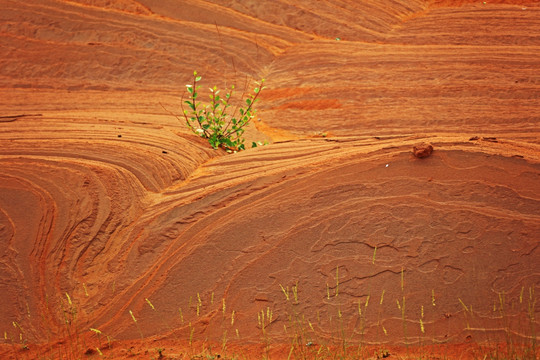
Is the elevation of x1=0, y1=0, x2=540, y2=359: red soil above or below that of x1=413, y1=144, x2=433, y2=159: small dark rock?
below

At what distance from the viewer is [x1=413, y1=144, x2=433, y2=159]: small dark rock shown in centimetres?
417

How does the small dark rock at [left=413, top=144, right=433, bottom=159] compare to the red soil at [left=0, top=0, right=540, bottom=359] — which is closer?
the red soil at [left=0, top=0, right=540, bottom=359]

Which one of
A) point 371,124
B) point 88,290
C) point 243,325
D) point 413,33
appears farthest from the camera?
point 413,33

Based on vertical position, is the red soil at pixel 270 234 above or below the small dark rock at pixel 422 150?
A: below

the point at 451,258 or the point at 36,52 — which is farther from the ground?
the point at 36,52

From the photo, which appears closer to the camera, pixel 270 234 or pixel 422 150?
pixel 270 234

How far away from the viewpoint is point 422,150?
4164 mm

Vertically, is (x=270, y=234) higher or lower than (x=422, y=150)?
lower

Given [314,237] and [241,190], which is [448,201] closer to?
[314,237]

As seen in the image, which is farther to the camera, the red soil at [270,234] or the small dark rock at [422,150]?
the small dark rock at [422,150]

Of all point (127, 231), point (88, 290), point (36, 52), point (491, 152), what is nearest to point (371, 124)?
point (491, 152)

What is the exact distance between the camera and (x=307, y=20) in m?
8.22

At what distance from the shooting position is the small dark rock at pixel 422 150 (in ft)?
13.7

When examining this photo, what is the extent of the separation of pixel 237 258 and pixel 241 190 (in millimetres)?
609
